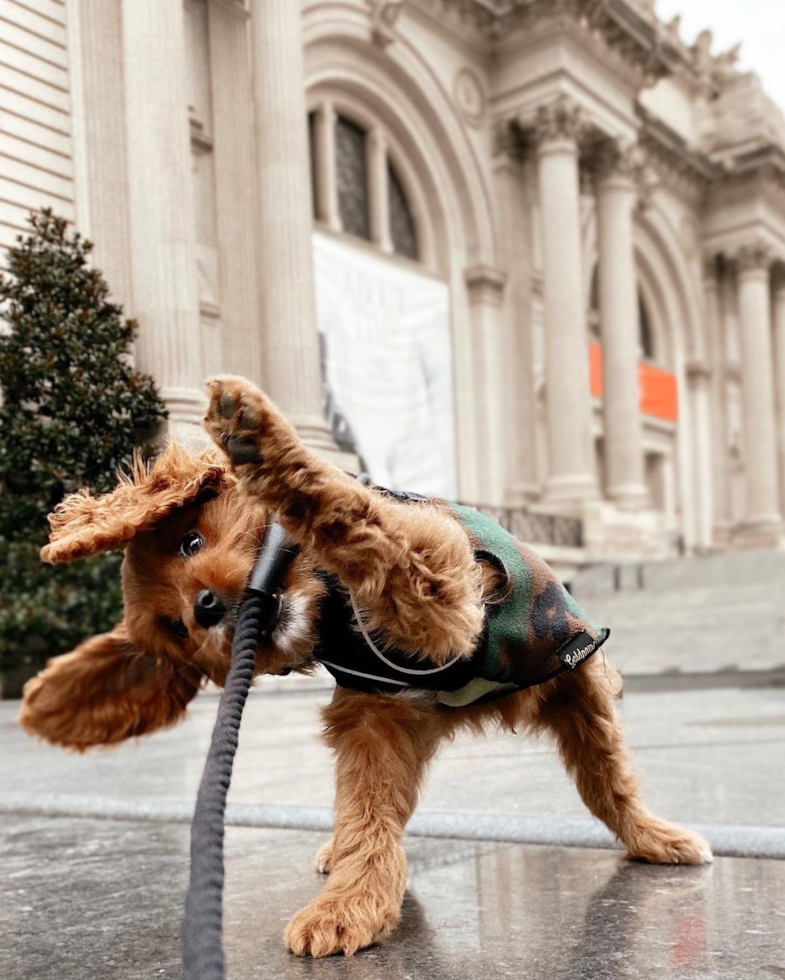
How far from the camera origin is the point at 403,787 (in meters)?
2.27

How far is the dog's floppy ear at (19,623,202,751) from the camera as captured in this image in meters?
2.28

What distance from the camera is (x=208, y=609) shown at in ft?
6.38

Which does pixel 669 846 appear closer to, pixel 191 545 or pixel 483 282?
pixel 191 545

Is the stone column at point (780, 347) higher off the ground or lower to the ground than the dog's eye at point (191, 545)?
higher

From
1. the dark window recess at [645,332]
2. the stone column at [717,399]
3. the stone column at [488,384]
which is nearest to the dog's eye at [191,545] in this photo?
the stone column at [488,384]

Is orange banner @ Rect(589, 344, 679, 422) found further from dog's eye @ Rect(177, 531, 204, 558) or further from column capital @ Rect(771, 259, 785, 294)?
dog's eye @ Rect(177, 531, 204, 558)

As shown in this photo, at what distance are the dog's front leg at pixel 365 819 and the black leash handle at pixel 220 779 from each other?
426mm

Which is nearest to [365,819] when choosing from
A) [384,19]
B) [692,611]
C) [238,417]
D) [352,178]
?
[238,417]

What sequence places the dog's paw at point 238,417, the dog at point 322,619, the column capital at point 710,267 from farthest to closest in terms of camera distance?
1. the column capital at point 710,267
2. the dog at point 322,619
3. the dog's paw at point 238,417

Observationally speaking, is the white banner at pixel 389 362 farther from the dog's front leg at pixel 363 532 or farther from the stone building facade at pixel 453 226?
the dog's front leg at pixel 363 532

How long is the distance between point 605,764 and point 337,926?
0.89m

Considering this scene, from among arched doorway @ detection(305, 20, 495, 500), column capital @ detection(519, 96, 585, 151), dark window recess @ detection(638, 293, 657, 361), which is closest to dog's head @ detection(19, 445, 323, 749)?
arched doorway @ detection(305, 20, 495, 500)

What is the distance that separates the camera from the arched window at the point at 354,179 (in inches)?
826

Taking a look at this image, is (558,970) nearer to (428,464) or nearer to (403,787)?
(403,787)
